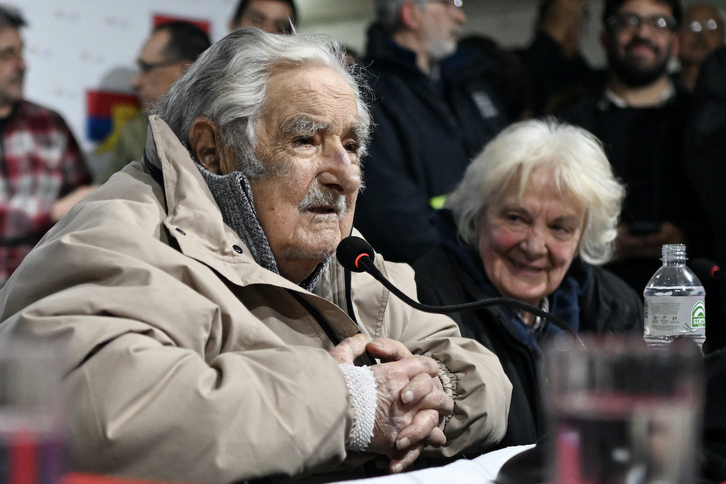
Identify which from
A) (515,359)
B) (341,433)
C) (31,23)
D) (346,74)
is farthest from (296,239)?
(31,23)

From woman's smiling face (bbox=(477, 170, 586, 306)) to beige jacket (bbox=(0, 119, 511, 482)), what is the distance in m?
0.85

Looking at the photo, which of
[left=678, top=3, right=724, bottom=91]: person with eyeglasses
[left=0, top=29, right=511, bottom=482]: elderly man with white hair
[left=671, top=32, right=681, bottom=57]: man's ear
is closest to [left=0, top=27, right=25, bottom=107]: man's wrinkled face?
[left=0, top=29, right=511, bottom=482]: elderly man with white hair

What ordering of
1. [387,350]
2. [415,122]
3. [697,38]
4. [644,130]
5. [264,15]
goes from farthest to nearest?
[697,38], [264,15], [644,130], [415,122], [387,350]

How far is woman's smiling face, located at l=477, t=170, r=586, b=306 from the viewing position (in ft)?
8.67

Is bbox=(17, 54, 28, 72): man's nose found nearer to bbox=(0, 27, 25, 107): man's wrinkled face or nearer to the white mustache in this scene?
bbox=(0, 27, 25, 107): man's wrinkled face

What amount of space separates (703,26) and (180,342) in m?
3.63

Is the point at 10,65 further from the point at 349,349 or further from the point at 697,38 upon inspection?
the point at 697,38

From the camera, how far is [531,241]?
2.63 metres

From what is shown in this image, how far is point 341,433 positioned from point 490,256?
1373 millimetres

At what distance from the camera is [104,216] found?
1.56 m

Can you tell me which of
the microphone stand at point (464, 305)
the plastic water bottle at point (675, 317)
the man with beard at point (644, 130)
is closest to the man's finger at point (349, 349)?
the microphone stand at point (464, 305)

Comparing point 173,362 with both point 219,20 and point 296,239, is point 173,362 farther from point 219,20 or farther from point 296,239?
point 219,20

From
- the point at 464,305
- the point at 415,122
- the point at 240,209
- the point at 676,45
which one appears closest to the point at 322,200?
the point at 240,209

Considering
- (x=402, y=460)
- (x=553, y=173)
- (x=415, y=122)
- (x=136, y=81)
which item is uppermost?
(x=136, y=81)
